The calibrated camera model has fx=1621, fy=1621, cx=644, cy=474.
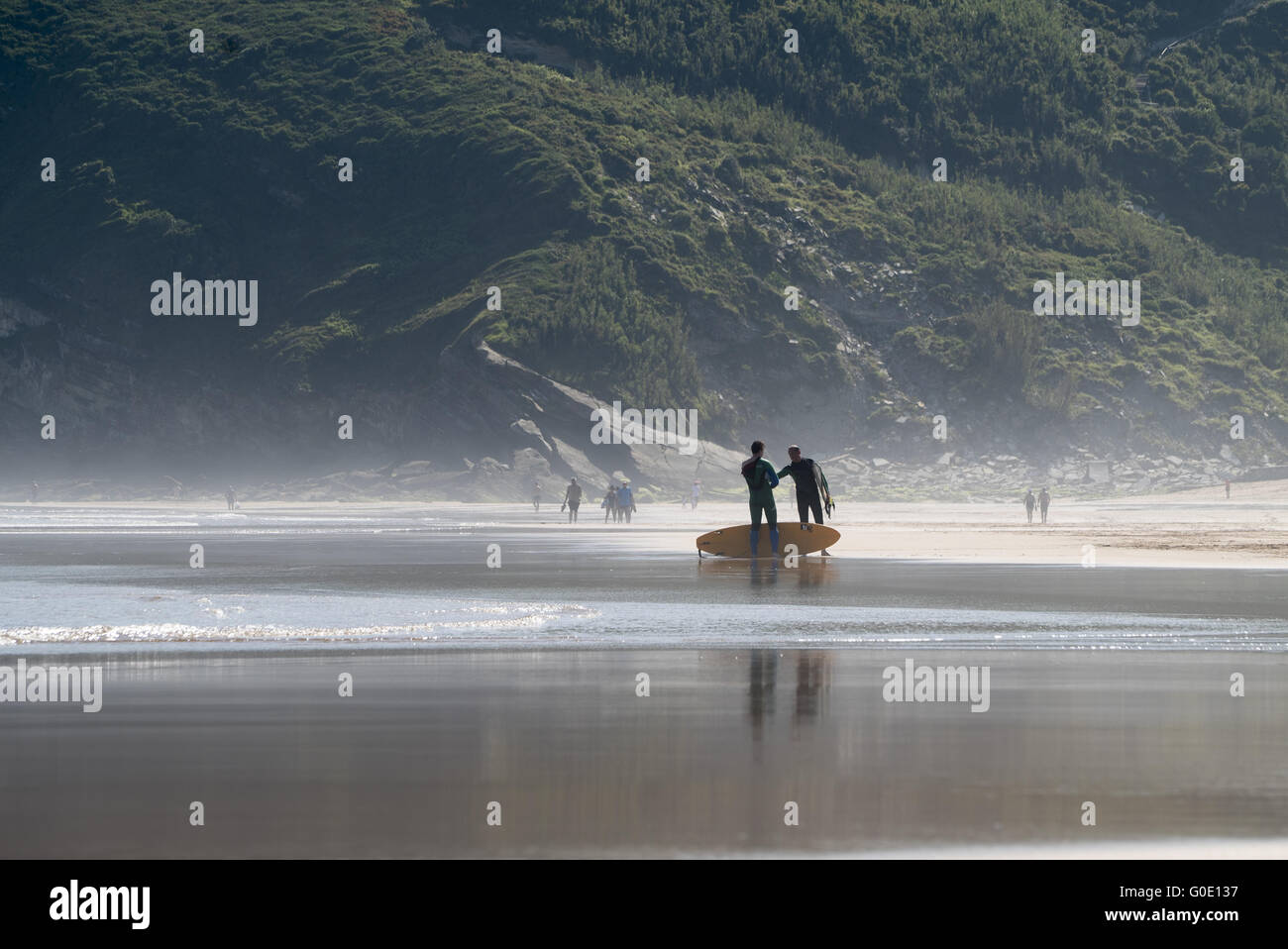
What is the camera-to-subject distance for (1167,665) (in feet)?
37.4

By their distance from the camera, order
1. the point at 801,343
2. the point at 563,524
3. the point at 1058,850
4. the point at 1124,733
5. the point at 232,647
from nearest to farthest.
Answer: the point at 1058,850 < the point at 1124,733 < the point at 232,647 < the point at 563,524 < the point at 801,343

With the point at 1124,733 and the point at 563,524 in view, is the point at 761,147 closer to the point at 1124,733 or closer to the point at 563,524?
the point at 563,524

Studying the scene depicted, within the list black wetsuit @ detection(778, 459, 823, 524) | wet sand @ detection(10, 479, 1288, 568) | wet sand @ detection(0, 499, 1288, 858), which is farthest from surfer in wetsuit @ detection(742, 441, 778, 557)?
wet sand @ detection(0, 499, 1288, 858)

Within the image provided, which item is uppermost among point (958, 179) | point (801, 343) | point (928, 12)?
point (928, 12)

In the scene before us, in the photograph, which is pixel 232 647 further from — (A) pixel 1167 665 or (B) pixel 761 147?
(B) pixel 761 147

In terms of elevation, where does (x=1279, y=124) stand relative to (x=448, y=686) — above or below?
above

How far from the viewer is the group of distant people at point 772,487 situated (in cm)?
2366

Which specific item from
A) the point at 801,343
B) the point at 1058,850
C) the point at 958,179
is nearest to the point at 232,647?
A: the point at 1058,850

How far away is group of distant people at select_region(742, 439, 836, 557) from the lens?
23.7 meters

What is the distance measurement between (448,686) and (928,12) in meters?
140

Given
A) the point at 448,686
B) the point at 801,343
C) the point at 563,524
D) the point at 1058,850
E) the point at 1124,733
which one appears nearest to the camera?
the point at 1058,850

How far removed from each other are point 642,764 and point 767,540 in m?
18.7

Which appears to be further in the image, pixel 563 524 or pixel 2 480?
pixel 2 480

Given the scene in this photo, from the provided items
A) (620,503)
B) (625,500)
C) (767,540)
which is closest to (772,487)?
(767,540)
